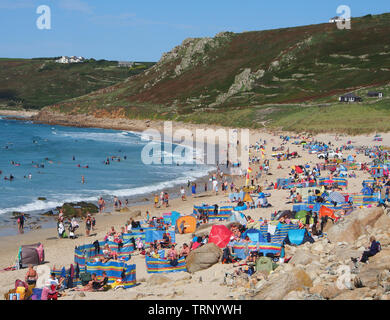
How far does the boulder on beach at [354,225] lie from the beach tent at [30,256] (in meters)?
12.0

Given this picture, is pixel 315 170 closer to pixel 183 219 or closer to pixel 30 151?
pixel 183 219

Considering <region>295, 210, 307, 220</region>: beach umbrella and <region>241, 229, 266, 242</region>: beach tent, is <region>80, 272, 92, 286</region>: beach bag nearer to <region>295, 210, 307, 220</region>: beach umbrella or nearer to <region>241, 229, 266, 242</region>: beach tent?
<region>241, 229, 266, 242</region>: beach tent

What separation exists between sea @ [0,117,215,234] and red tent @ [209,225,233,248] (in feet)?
53.2

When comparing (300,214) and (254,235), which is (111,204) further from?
(254,235)

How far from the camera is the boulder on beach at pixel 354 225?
16984 mm

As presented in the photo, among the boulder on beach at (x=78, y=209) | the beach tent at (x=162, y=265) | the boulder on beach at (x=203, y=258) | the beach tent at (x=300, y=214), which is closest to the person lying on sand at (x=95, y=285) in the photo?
the beach tent at (x=162, y=265)

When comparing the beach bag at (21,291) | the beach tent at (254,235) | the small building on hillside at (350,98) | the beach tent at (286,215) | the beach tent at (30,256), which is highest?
the small building on hillside at (350,98)

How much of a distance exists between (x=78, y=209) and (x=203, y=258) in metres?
17.3

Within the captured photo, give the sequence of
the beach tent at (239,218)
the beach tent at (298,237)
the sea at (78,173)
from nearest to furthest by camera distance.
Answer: the beach tent at (298,237) → the beach tent at (239,218) → the sea at (78,173)

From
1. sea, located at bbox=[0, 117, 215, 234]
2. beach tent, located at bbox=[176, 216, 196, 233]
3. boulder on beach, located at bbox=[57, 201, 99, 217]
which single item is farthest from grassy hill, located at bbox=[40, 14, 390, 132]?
beach tent, located at bbox=[176, 216, 196, 233]

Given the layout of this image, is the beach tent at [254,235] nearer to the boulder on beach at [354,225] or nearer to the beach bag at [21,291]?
the boulder on beach at [354,225]

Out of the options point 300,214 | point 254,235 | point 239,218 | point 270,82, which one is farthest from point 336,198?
point 270,82

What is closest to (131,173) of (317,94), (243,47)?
(317,94)
